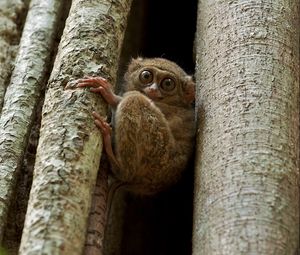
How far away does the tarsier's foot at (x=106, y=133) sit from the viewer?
4.05 m

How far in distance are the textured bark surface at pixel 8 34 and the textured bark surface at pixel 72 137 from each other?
888 millimetres

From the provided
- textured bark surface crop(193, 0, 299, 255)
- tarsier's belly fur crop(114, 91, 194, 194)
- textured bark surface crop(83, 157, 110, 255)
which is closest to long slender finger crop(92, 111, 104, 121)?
tarsier's belly fur crop(114, 91, 194, 194)

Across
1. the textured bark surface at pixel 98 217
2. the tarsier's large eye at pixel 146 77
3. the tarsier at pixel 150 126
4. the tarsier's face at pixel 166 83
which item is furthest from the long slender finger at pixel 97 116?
the tarsier's large eye at pixel 146 77

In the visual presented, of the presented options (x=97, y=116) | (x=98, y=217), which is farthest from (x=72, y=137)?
(x=98, y=217)

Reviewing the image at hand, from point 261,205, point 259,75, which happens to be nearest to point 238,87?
point 259,75

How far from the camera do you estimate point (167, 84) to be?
5.18 meters

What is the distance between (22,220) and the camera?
4.59 m

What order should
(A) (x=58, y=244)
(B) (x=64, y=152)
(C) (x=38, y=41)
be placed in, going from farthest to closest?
(C) (x=38, y=41) < (B) (x=64, y=152) < (A) (x=58, y=244)

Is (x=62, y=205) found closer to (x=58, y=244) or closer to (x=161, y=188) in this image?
(x=58, y=244)

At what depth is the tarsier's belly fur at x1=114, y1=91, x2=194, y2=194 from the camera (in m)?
4.43

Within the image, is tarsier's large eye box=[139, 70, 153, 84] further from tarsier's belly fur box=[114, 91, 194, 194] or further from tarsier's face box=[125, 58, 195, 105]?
tarsier's belly fur box=[114, 91, 194, 194]

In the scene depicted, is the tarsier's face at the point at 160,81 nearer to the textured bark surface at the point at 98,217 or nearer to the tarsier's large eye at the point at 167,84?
the tarsier's large eye at the point at 167,84

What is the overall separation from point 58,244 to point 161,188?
154 centimetres

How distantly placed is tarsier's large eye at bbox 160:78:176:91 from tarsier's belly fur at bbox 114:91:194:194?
1.04 feet
